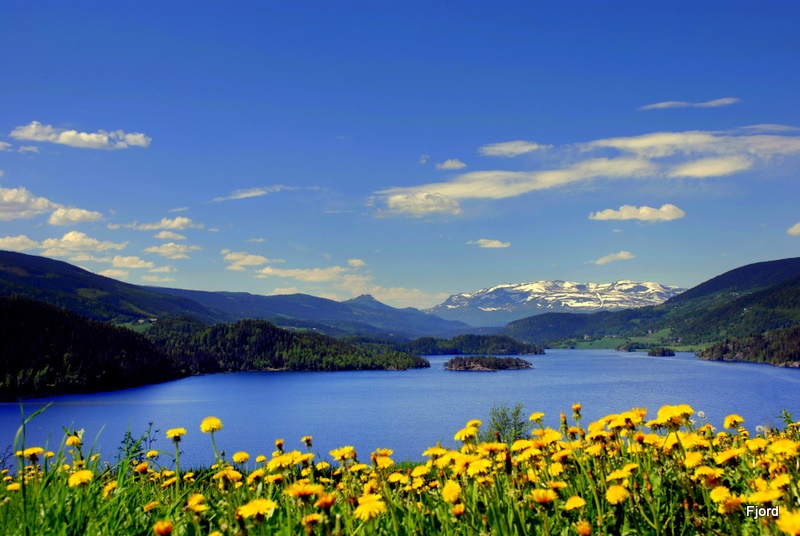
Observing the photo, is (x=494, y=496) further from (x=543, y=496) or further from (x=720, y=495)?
(x=720, y=495)

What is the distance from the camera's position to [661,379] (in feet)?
538

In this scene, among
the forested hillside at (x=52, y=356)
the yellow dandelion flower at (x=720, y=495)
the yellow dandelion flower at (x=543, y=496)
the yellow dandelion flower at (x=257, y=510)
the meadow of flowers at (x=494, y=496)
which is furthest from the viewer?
the forested hillside at (x=52, y=356)

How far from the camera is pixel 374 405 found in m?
129

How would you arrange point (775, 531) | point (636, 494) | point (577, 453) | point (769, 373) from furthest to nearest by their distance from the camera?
point (769, 373) < point (577, 453) < point (636, 494) < point (775, 531)

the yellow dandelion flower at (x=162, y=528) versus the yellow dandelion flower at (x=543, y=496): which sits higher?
the yellow dandelion flower at (x=543, y=496)

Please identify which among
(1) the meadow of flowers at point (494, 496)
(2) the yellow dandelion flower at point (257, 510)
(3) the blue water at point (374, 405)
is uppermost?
(2) the yellow dandelion flower at point (257, 510)

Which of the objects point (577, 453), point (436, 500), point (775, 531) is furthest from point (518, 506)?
point (577, 453)

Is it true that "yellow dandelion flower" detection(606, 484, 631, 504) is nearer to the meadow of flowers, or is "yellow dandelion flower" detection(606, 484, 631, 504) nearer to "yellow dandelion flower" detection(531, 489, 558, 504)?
the meadow of flowers

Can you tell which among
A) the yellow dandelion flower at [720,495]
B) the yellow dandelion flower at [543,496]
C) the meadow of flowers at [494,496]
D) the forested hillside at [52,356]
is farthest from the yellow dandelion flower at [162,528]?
the forested hillside at [52,356]

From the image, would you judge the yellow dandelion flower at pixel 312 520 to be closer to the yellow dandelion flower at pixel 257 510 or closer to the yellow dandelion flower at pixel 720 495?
the yellow dandelion flower at pixel 257 510

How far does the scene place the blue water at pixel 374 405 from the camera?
266 feet

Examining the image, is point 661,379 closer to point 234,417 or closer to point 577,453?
point 234,417

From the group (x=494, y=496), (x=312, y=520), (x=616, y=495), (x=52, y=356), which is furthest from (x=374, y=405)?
(x=312, y=520)

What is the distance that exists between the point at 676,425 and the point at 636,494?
79cm
